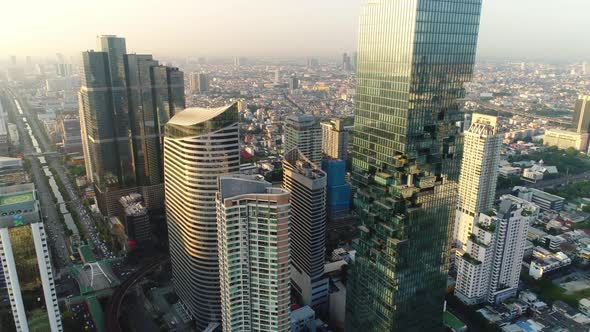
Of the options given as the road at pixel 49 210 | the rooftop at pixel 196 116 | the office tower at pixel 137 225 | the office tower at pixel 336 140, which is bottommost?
the road at pixel 49 210

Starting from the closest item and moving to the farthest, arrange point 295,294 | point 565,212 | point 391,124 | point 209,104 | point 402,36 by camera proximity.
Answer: point 402,36
point 391,124
point 295,294
point 565,212
point 209,104

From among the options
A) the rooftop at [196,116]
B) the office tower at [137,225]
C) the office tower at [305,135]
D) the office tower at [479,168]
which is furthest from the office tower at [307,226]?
the office tower at [479,168]

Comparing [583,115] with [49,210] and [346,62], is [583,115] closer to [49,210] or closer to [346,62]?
[49,210]

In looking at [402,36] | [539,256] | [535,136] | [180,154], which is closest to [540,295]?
[539,256]

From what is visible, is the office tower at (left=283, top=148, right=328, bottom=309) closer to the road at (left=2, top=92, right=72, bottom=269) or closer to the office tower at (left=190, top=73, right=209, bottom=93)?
the road at (left=2, top=92, right=72, bottom=269)

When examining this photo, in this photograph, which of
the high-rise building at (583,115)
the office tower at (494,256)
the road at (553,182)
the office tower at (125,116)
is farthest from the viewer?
the high-rise building at (583,115)

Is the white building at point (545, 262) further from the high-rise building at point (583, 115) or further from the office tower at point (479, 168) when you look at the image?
the high-rise building at point (583, 115)

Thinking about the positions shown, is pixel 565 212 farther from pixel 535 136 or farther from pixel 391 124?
pixel 391 124

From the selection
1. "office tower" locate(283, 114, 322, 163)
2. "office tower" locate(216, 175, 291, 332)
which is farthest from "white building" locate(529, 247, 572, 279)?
"office tower" locate(216, 175, 291, 332)
